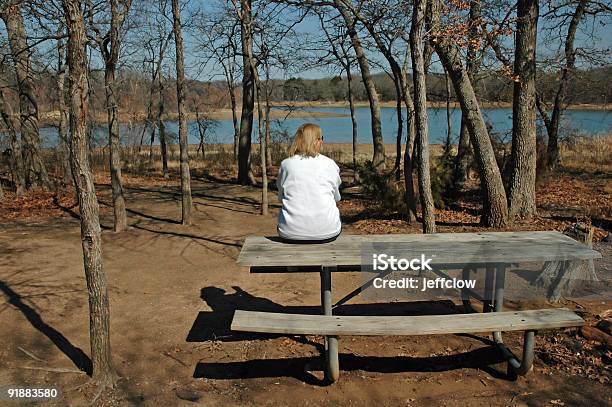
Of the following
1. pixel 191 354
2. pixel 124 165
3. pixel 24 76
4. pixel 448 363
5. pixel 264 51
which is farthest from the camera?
pixel 124 165

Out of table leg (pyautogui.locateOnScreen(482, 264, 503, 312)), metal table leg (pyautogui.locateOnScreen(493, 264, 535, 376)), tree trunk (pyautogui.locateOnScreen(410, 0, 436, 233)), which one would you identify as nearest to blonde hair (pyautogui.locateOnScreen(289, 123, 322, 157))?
metal table leg (pyautogui.locateOnScreen(493, 264, 535, 376))

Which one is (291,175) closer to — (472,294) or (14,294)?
(472,294)

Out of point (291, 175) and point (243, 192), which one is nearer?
point (291, 175)

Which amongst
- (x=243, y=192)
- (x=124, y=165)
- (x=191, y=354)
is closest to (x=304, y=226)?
(x=191, y=354)

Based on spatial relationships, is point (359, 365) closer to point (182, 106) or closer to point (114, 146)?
point (114, 146)

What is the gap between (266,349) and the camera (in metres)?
4.60

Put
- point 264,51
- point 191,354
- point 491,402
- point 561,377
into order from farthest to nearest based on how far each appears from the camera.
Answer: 1. point 264,51
2. point 191,354
3. point 561,377
4. point 491,402

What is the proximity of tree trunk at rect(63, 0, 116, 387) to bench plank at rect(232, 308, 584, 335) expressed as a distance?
3.64 feet

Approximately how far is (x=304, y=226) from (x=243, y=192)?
1084 centimetres

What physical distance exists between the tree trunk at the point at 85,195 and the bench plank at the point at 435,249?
1082 mm

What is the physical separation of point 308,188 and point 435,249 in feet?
3.78

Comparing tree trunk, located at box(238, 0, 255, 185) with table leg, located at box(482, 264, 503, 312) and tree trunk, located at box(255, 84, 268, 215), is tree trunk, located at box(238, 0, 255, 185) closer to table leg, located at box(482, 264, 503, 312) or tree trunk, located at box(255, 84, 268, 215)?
tree trunk, located at box(255, 84, 268, 215)

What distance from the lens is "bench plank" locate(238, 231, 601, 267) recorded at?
13.1 ft

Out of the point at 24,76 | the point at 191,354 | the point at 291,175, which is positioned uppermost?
the point at 24,76
